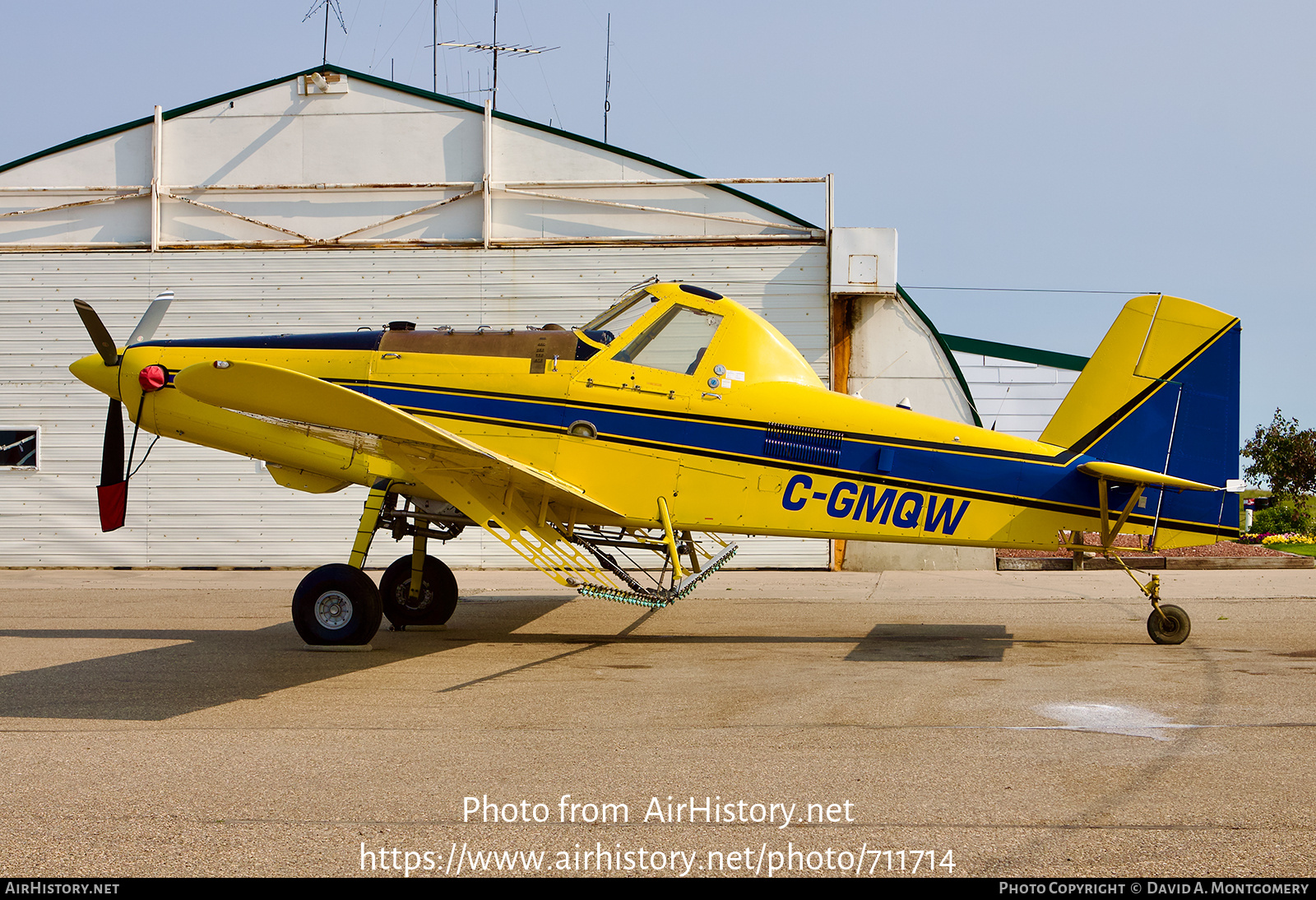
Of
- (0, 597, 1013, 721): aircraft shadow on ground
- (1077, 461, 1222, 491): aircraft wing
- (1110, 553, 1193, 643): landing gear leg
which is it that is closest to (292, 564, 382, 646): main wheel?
(0, 597, 1013, 721): aircraft shadow on ground

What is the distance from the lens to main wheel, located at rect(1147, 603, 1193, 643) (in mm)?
8047

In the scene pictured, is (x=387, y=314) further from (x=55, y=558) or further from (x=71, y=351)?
(x=55, y=558)

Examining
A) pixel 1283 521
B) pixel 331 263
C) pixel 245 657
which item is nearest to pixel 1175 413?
pixel 245 657

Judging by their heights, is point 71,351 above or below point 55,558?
above

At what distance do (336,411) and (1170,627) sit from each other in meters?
6.69

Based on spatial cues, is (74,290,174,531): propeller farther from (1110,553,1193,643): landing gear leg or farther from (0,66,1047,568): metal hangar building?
(1110,553,1193,643): landing gear leg

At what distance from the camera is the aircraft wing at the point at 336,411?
586cm

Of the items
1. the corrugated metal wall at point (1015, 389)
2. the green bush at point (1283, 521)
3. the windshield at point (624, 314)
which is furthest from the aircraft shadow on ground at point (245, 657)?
the green bush at point (1283, 521)

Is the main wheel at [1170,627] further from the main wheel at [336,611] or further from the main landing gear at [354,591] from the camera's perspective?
the main wheel at [336,611]

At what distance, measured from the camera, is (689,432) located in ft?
26.2

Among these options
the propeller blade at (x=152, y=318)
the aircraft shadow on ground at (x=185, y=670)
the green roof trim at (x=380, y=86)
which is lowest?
the aircraft shadow on ground at (x=185, y=670)

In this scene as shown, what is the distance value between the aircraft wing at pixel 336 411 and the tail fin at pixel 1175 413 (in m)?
4.50
